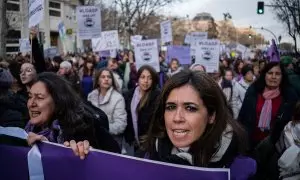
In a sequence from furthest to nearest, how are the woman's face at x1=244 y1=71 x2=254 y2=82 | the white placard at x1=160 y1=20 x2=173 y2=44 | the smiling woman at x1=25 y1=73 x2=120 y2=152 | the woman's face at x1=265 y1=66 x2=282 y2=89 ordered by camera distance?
the white placard at x1=160 y1=20 x2=173 y2=44, the woman's face at x1=244 y1=71 x2=254 y2=82, the woman's face at x1=265 y1=66 x2=282 y2=89, the smiling woman at x1=25 y1=73 x2=120 y2=152

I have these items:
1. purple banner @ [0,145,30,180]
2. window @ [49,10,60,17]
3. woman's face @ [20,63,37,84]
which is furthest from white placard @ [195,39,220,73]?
window @ [49,10,60,17]

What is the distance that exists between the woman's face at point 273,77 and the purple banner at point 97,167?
396 centimetres

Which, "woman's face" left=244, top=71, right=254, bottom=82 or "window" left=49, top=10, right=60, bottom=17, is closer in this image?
"woman's face" left=244, top=71, right=254, bottom=82

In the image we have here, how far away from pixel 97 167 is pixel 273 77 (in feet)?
13.4

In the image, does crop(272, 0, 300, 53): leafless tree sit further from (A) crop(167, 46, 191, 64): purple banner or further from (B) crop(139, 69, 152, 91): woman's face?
(B) crop(139, 69, 152, 91): woman's face

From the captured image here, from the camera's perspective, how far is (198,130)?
240cm

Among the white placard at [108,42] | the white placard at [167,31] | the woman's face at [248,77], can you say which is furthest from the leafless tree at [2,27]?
the woman's face at [248,77]

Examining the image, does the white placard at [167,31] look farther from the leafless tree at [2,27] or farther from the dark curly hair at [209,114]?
the dark curly hair at [209,114]

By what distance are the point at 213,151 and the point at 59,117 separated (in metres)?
1.23

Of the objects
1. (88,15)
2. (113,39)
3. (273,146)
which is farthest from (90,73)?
(273,146)

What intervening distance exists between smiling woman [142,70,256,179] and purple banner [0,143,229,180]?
0.22 metres

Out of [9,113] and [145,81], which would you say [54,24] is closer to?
[145,81]

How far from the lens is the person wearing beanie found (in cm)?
358

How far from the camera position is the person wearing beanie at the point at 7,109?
3.58m
